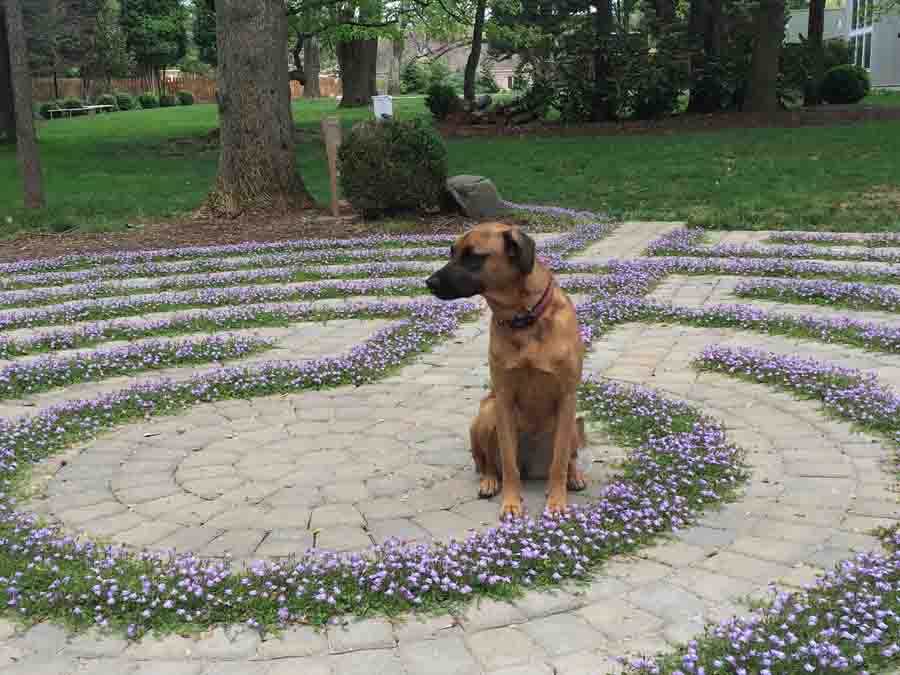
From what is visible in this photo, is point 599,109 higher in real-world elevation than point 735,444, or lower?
higher

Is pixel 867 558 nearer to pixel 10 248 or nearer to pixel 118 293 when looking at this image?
pixel 118 293

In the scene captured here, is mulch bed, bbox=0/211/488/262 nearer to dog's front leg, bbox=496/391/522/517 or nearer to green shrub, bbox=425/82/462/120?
dog's front leg, bbox=496/391/522/517

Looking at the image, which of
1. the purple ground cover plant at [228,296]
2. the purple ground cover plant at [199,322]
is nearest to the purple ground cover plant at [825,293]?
the purple ground cover plant at [228,296]

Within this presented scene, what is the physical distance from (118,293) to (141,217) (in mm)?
6124

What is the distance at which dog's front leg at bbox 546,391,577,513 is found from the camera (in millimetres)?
4215

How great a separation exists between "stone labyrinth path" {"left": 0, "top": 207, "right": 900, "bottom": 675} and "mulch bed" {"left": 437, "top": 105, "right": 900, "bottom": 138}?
15.7 m

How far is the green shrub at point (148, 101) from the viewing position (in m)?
56.3

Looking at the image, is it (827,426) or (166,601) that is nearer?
(166,601)

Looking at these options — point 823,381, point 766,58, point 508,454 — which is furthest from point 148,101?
point 508,454

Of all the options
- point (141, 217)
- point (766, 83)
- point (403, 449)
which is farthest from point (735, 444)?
point (766, 83)

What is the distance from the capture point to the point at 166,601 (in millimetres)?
3457

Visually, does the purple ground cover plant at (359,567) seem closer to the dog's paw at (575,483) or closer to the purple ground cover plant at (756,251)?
the dog's paw at (575,483)

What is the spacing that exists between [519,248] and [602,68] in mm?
25451

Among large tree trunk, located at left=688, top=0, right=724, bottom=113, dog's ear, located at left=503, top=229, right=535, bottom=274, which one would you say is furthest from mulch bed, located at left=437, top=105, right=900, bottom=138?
dog's ear, located at left=503, top=229, right=535, bottom=274
